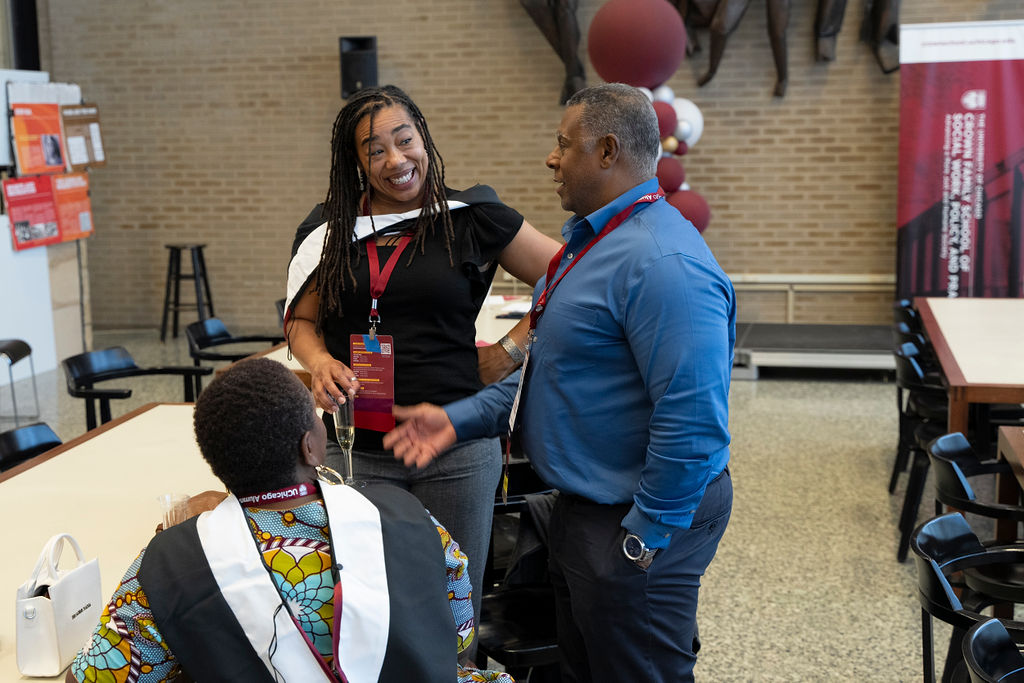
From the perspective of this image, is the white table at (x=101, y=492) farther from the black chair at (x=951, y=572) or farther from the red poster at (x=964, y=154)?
the red poster at (x=964, y=154)

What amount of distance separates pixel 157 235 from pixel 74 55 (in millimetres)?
1755

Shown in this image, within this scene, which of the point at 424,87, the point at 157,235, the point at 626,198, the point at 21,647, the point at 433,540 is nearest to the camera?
the point at 433,540

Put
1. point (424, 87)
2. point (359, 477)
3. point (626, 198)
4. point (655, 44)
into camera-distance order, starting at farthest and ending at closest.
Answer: point (424, 87) < point (655, 44) < point (359, 477) < point (626, 198)

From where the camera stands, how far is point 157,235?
9594 mm

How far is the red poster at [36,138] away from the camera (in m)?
7.15

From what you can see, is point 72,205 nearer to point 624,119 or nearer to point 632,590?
point 624,119

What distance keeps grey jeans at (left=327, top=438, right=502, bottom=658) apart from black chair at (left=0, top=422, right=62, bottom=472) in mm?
1412

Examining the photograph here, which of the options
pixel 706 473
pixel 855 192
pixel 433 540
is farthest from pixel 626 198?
pixel 855 192

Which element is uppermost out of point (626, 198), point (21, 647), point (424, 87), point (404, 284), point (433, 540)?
point (424, 87)

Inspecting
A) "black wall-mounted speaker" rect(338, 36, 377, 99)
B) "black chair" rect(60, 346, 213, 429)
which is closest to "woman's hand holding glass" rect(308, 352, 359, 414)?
"black chair" rect(60, 346, 213, 429)

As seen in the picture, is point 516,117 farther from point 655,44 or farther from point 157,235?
point 157,235

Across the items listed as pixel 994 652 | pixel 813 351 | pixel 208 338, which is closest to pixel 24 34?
pixel 208 338

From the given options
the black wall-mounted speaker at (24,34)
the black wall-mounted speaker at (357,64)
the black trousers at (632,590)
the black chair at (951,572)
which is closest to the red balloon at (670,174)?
the black wall-mounted speaker at (357,64)

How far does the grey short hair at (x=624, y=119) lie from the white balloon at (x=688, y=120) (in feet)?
19.8
